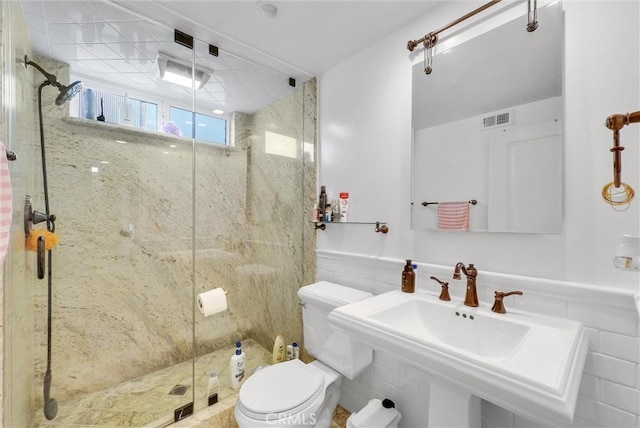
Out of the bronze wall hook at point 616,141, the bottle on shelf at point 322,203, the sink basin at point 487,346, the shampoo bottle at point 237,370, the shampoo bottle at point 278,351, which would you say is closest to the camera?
the sink basin at point 487,346

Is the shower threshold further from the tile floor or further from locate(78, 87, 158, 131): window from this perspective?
locate(78, 87, 158, 131): window

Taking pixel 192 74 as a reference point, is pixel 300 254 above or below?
below

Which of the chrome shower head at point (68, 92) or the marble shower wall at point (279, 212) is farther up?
the chrome shower head at point (68, 92)

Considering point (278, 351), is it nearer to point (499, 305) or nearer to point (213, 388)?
point (213, 388)

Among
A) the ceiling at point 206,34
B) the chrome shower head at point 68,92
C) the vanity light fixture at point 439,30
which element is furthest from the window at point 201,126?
the vanity light fixture at point 439,30

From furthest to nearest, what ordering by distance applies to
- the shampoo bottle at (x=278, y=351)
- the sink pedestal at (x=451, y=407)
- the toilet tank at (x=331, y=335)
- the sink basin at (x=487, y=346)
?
1. the shampoo bottle at (x=278, y=351)
2. the toilet tank at (x=331, y=335)
3. the sink pedestal at (x=451, y=407)
4. the sink basin at (x=487, y=346)

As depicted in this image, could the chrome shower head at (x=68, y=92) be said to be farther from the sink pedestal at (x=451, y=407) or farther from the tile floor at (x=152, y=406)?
the sink pedestal at (x=451, y=407)

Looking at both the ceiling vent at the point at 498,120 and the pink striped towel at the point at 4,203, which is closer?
the pink striped towel at the point at 4,203

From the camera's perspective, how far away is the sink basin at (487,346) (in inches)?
25.9

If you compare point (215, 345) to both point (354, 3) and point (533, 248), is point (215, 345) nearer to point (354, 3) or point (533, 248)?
point (533, 248)

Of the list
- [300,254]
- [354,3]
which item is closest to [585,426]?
[300,254]

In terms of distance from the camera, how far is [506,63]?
46.8 inches

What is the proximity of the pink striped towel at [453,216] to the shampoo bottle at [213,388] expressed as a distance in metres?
1.67

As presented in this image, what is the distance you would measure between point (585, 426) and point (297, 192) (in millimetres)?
1880
